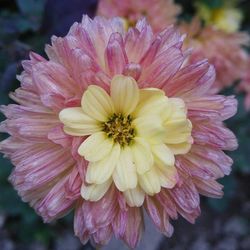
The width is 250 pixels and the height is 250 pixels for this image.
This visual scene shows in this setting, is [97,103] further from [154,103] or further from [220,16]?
[220,16]

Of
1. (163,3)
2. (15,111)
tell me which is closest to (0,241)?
(163,3)

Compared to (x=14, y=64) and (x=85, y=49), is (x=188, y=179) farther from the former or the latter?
(x=14, y=64)

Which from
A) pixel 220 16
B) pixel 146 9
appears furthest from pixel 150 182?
pixel 220 16

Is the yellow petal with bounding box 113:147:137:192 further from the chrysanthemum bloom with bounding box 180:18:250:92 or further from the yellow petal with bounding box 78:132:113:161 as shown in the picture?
the chrysanthemum bloom with bounding box 180:18:250:92

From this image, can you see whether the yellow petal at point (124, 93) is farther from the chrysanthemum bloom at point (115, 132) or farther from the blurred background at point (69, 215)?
the blurred background at point (69, 215)

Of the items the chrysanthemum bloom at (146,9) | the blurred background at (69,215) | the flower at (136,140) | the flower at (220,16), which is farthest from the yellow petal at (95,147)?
the flower at (220,16)

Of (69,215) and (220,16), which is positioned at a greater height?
(220,16)
